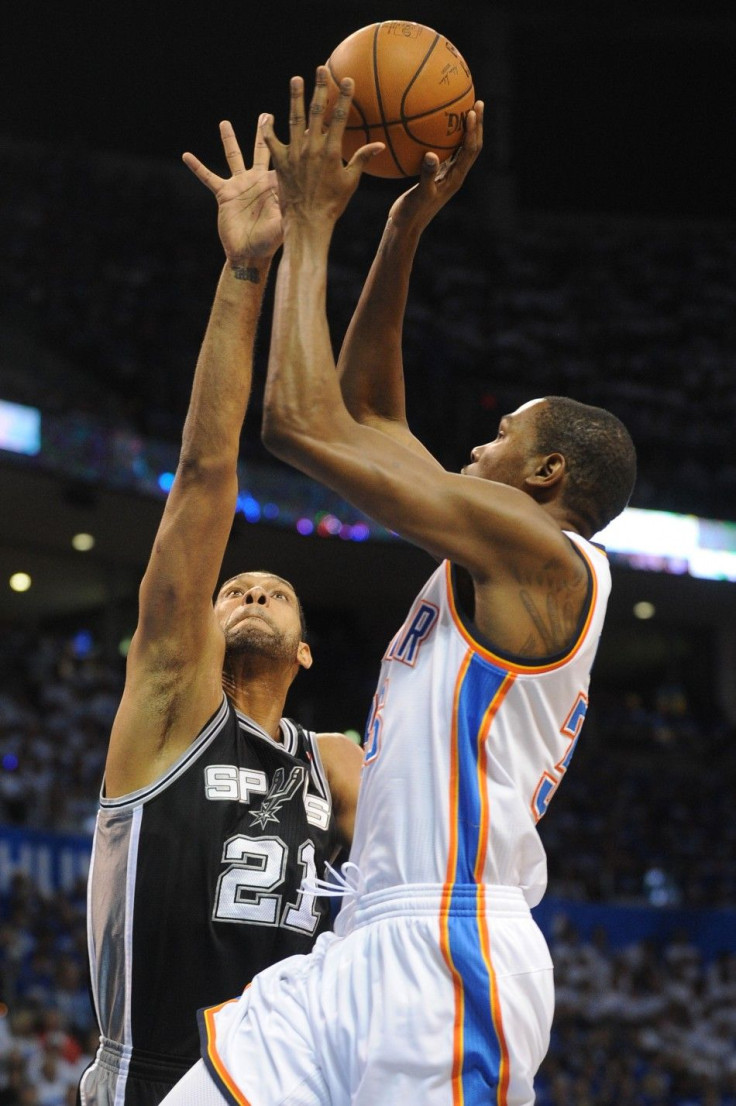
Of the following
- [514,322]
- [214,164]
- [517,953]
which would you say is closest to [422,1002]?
[517,953]

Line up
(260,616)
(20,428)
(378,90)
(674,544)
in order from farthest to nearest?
(674,544), (20,428), (260,616), (378,90)

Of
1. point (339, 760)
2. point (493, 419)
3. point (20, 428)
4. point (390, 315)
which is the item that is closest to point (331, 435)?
point (390, 315)

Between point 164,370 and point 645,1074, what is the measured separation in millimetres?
9591

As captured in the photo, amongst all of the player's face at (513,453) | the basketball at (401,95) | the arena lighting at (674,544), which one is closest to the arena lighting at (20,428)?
the arena lighting at (674,544)

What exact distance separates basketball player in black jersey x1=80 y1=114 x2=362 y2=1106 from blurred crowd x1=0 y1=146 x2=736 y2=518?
11714 mm

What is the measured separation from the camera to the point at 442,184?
306cm

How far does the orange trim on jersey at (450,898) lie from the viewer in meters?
2.30

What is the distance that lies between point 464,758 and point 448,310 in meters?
18.5

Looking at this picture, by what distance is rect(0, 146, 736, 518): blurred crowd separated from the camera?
54.3ft

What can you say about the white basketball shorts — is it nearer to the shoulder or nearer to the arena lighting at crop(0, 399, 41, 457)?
the shoulder

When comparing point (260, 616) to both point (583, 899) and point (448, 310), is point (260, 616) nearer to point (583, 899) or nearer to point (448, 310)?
point (583, 899)

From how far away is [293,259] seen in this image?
8.28 ft

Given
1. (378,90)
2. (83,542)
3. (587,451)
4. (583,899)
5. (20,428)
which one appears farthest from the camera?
(83,542)

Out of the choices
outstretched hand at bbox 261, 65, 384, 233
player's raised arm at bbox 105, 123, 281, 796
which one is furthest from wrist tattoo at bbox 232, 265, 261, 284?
outstretched hand at bbox 261, 65, 384, 233
